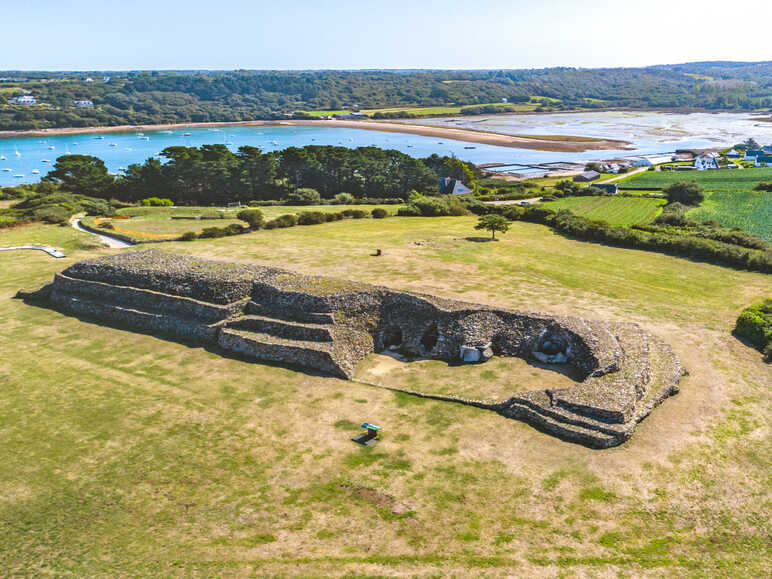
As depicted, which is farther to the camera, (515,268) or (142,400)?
(515,268)

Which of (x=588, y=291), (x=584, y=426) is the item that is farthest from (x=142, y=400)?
(x=588, y=291)

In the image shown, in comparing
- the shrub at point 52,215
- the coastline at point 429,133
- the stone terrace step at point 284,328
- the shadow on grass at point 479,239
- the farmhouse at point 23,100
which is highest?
the farmhouse at point 23,100

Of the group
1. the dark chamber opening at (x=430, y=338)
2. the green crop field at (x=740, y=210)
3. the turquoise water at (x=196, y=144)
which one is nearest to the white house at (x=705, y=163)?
the green crop field at (x=740, y=210)

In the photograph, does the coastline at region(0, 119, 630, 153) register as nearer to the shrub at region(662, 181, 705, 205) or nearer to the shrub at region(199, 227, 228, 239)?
the shrub at region(662, 181, 705, 205)

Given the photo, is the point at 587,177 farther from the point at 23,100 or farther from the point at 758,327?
the point at 23,100

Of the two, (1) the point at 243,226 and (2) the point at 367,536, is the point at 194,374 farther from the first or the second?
(1) the point at 243,226

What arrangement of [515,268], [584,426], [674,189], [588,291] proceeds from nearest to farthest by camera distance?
[584,426]
[588,291]
[515,268]
[674,189]

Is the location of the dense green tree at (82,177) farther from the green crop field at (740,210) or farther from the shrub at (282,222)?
the green crop field at (740,210)

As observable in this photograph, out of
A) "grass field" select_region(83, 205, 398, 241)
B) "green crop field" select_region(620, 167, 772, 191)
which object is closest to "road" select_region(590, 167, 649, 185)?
"green crop field" select_region(620, 167, 772, 191)
